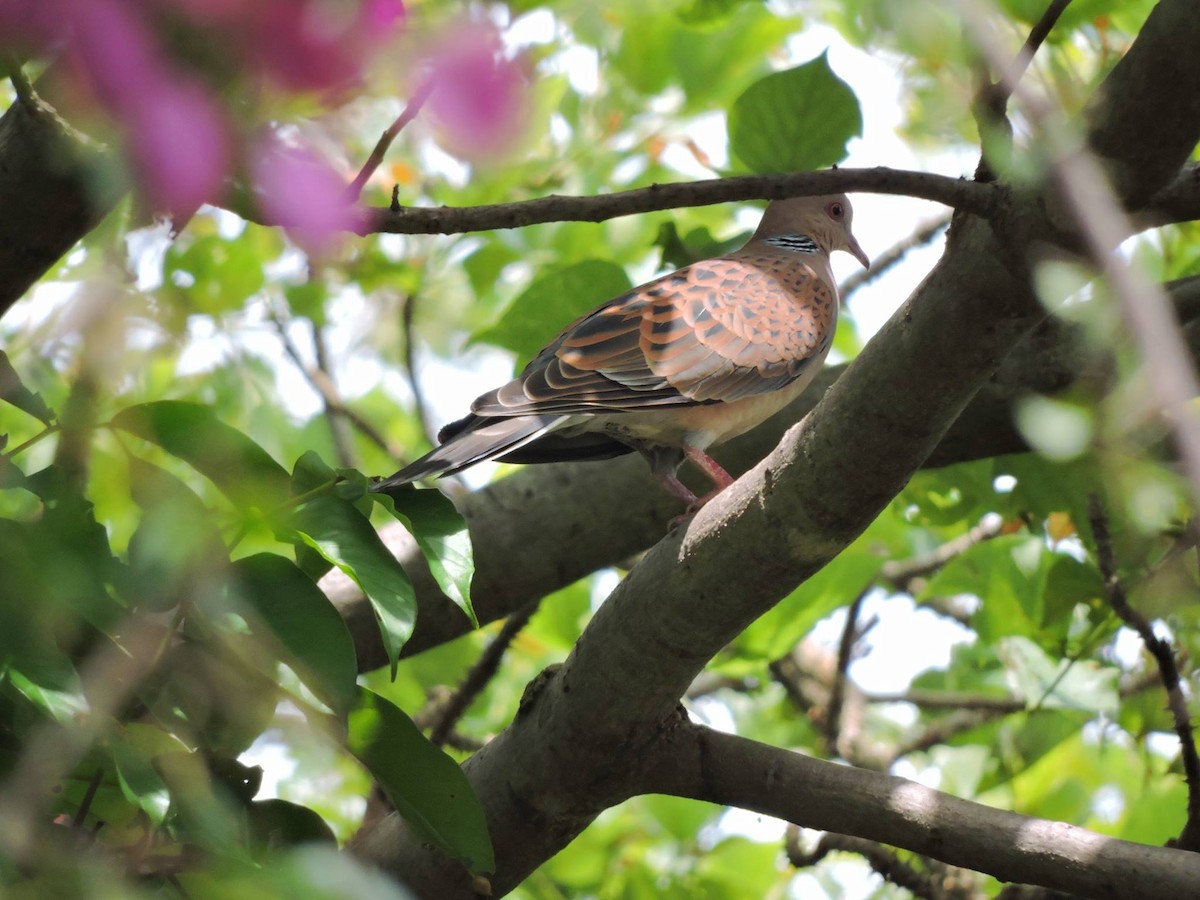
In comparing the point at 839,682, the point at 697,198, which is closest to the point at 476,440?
the point at 697,198

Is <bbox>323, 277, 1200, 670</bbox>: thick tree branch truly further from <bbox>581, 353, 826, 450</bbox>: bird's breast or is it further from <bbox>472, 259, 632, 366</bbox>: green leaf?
<bbox>472, 259, 632, 366</bbox>: green leaf

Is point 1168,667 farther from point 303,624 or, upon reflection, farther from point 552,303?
point 552,303

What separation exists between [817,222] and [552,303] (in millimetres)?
1589

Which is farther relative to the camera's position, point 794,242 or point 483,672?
point 794,242

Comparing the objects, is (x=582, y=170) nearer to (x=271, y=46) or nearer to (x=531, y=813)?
(x=531, y=813)

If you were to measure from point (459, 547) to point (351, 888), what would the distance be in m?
1.00

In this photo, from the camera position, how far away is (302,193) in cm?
65

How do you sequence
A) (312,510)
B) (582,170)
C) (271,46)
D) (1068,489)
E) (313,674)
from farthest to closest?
(582,170) < (1068,489) < (312,510) < (313,674) < (271,46)

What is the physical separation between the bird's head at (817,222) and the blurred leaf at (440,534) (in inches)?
108

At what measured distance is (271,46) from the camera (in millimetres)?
599

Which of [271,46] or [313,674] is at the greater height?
[313,674]

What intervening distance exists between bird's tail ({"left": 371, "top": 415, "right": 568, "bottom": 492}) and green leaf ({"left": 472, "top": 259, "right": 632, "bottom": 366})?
36cm

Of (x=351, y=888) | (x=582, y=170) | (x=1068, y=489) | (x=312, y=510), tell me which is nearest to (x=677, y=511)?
(x=1068, y=489)

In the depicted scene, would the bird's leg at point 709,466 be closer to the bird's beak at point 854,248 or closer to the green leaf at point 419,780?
the green leaf at point 419,780
